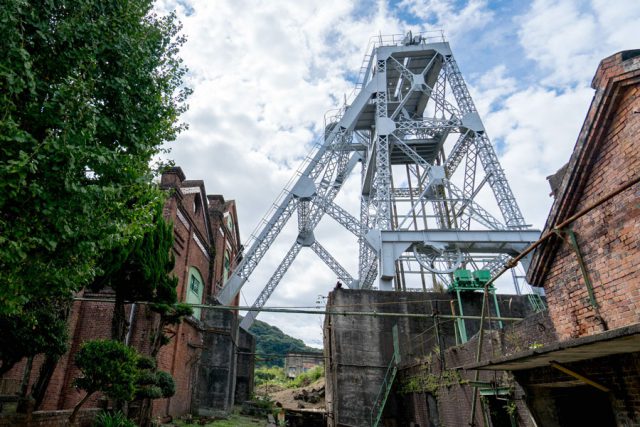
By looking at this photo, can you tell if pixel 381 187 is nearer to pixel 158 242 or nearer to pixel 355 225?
pixel 355 225

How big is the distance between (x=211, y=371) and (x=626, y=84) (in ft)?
57.0

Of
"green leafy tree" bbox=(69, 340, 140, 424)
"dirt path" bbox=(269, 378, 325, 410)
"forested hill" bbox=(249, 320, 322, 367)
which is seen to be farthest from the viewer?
"forested hill" bbox=(249, 320, 322, 367)

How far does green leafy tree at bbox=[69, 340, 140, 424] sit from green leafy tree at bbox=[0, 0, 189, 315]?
2.64 metres


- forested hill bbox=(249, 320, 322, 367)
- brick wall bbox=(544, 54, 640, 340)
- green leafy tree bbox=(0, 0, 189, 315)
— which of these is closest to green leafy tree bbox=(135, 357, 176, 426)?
green leafy tree bbox=(0, 0, 189, 315)

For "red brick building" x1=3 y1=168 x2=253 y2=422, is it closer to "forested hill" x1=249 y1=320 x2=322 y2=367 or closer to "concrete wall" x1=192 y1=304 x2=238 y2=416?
"concrete wall" x1=192 y1=304 x2=238 y2=416

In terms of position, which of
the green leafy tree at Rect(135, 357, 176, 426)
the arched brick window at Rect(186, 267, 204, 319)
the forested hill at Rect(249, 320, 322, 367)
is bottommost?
the green leafy tree at Rect(135, 357, 176, 426)

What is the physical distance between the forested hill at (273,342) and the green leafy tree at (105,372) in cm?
5183

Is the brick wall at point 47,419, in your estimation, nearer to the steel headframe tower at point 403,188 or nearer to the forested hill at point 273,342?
the steel headframe tower at point 403,188

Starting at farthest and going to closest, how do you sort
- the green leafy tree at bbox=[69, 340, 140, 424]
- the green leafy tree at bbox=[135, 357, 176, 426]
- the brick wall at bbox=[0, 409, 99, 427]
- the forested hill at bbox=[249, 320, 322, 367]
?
1. the forested hill at bbox=[249, 320, 322, 367]
2. the green leafy tree at bbox=[135, 357, 176, 426]
3. the green leafy tree at bbox=[69, 340, 140, 424]
4. the brick wall at bbox=[0, 409, 99, 427]

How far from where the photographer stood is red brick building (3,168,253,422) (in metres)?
10.8

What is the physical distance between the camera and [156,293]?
9406 mm

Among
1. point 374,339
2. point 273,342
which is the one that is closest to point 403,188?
point 374,339

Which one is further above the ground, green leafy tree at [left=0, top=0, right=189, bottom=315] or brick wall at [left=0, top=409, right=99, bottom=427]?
green leafy tree at [left=0, top=0, right=189, bottom=315]

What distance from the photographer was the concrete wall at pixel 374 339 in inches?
521
